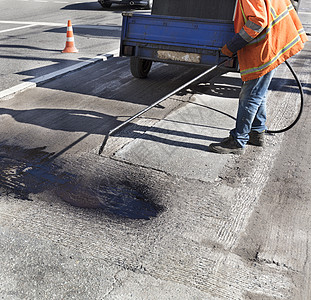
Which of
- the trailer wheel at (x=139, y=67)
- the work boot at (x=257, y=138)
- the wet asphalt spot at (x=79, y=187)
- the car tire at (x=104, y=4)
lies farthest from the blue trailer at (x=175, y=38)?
the car tire at (x=104, y=4)

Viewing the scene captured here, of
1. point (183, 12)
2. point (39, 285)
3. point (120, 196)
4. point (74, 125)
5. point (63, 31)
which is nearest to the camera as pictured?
point (39, 285)

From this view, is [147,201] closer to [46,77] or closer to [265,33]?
[265,33]

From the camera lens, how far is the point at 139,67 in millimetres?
6988

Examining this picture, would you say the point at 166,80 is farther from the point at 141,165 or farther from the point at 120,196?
the point at 120,196

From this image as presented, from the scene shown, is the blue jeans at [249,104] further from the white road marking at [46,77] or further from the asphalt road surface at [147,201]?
the white road marking at [46,77]

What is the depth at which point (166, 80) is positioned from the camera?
23.6 feet

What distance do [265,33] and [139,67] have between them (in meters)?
3.35

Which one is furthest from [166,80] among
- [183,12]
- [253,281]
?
[253,281]

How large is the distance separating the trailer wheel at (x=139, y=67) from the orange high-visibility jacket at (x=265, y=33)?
9.62ft

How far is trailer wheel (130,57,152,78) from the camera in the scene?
6.91m

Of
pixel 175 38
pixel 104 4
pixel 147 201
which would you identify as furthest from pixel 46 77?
pixel 104 4

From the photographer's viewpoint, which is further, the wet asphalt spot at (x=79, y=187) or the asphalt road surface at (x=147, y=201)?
the wet asphalt spot at (x=79, y=187)

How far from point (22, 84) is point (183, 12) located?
9.73ft

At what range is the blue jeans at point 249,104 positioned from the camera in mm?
4238
